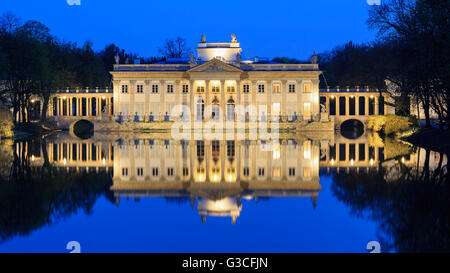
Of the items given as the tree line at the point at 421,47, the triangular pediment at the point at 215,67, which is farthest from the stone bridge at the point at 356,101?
the tree line at the point at 421,47

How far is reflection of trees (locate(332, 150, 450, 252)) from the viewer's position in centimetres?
866

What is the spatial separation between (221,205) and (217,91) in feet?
164

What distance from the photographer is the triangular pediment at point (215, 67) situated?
192 feet

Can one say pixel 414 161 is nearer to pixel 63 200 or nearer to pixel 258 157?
pixel 258 157

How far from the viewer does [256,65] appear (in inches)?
2404

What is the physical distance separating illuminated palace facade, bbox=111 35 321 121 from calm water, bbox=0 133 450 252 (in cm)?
3985

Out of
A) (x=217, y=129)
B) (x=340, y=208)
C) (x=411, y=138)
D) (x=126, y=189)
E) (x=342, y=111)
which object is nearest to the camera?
(x=340, y=208)

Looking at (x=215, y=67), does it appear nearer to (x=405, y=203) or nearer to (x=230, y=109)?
(x=230, y=109)

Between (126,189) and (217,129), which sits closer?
(126,189)

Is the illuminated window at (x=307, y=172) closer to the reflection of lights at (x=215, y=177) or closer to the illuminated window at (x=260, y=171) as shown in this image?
the illuminated window at (x=260, y=171)

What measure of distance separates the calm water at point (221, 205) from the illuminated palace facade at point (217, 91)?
39.8 m

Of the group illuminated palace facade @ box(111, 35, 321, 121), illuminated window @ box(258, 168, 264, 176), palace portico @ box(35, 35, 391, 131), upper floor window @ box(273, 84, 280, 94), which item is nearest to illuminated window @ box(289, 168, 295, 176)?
illuminated window @ box(258, 168, 264, 176)
